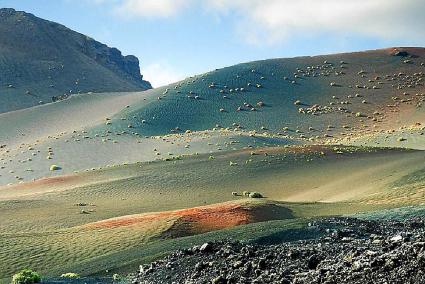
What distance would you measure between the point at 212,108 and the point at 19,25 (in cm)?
8437

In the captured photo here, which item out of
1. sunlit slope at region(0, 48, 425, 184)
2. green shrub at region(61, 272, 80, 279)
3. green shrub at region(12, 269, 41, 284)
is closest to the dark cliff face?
sunlit slope at region(0, 48, 425, 184)

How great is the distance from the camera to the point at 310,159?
47375mm

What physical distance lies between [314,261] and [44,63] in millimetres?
129588

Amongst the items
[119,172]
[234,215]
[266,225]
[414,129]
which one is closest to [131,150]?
[119,172]

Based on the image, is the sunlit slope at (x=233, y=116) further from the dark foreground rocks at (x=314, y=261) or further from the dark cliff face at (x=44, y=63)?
the dark foreground rocks at (x=314, y=261)

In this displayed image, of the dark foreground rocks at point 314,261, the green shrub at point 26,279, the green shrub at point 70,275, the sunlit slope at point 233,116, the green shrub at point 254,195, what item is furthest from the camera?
the sunlit slope at point 233,116

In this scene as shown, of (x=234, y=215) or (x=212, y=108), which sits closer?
(x=234, y=215)

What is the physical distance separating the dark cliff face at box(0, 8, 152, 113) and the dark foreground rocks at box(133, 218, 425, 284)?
96912 mm

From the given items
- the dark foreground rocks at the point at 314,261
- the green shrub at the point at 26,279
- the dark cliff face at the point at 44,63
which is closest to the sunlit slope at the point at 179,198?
the green shrub at the point at 26,279

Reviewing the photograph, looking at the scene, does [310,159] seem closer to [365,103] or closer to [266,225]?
[266,225]

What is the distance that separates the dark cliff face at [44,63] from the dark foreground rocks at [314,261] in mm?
96912

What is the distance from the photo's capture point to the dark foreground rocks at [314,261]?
1144cm

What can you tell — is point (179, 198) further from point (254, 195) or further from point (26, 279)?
point (26, 279)

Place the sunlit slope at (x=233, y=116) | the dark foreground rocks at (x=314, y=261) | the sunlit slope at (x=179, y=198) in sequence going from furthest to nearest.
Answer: the sunlit slope at (x=233, y=116), the sunlit slope at (x=179, y=198), the dark foreground rocks at (x=314, y=261)
